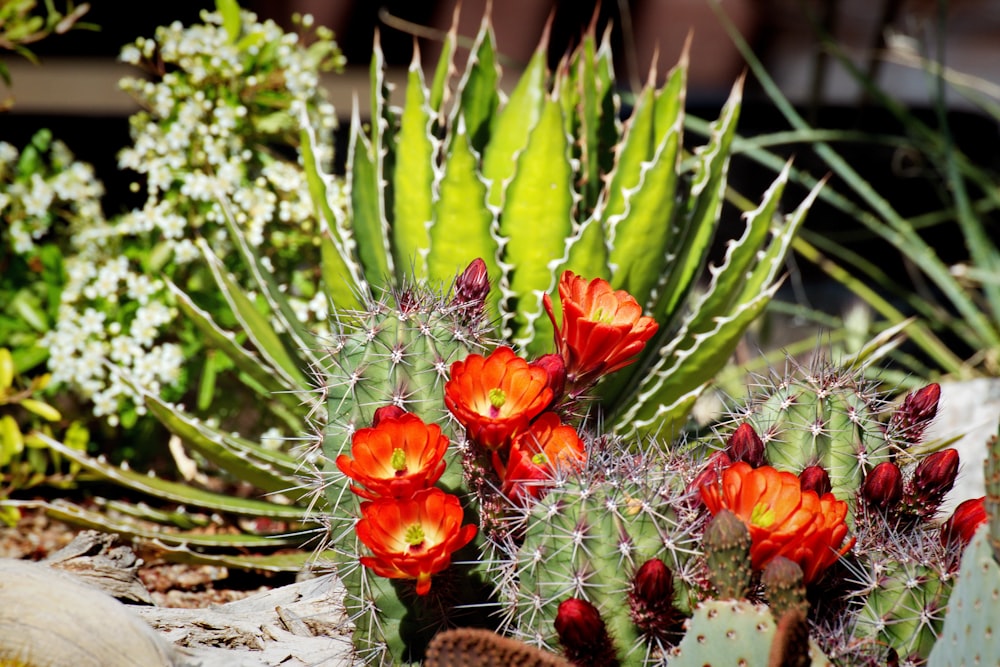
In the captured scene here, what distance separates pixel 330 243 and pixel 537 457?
97 cm

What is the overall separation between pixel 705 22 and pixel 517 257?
10.1ft

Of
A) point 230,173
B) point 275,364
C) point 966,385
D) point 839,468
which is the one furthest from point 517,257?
point 966,385

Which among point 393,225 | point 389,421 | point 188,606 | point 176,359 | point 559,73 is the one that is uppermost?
point 559,73

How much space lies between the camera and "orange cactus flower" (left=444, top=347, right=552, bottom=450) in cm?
138

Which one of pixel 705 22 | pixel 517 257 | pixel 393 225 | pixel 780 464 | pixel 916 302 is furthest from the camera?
pixel 705 22

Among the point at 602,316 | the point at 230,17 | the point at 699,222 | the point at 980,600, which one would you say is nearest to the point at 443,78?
the point at 230,17

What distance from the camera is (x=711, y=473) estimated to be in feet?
4.62

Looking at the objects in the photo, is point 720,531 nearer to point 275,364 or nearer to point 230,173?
point 275,364

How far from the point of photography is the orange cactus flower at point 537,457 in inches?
55.2

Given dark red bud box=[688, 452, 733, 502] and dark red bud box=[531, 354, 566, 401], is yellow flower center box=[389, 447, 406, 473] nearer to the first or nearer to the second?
dark red bud box=[531, 354, 566, 401]

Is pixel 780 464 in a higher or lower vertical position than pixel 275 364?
higher

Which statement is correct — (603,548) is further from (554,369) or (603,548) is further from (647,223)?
(647,223)

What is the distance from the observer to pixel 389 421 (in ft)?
4.37

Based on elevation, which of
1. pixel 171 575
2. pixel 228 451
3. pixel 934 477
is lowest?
pixel 171 575
